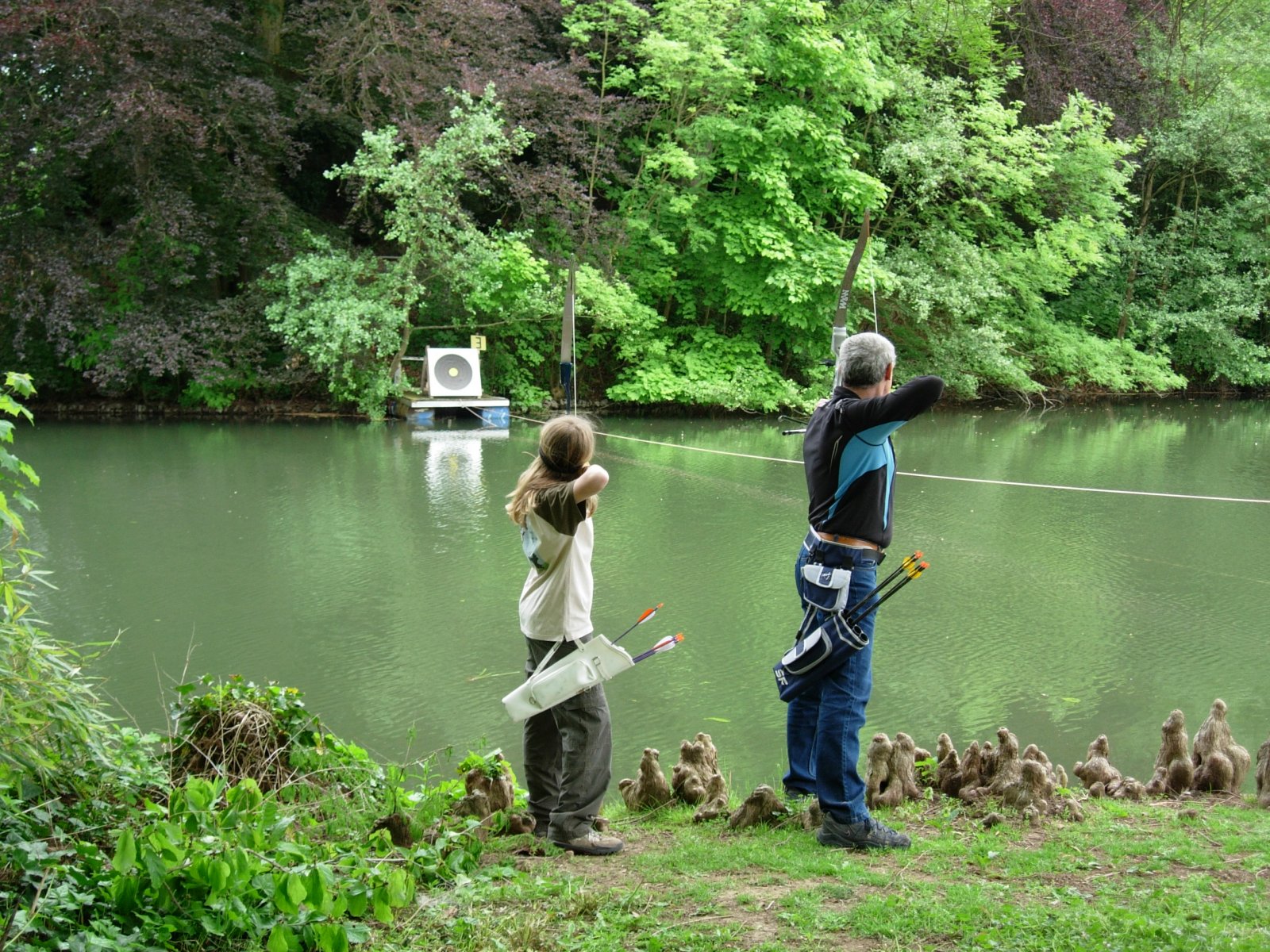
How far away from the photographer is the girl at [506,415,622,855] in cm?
322

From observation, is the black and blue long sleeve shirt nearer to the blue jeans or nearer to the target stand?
the blue jeans

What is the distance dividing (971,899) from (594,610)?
13.5 ft

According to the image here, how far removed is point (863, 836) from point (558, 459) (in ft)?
4.41

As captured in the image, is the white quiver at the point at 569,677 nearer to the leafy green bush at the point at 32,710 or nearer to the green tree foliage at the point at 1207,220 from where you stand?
the leafy green bush at the point at 32,710

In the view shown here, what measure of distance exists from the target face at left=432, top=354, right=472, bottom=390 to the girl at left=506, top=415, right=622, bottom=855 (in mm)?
13566

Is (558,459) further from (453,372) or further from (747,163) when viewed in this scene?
(747,163)

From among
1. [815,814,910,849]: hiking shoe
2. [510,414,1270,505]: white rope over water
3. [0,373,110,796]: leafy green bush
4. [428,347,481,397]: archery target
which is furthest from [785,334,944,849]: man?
[428,347,481,397]: archery target

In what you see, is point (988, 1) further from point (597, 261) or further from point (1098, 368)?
point (597, 261)

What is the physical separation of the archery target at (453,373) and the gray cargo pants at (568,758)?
13.4 metres

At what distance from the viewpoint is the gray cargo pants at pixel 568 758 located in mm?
3248

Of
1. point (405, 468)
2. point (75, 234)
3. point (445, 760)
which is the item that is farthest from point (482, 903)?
point (75, 234)

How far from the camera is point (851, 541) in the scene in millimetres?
3373

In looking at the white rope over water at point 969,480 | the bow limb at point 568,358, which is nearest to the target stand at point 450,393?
the white rope over water at point 969,480

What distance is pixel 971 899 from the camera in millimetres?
2703
